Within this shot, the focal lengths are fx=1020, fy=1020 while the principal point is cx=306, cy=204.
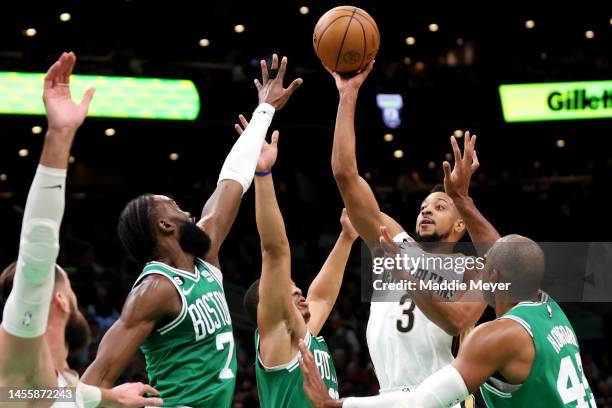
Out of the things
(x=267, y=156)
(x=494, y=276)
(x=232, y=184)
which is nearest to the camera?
(x=494, y=276)

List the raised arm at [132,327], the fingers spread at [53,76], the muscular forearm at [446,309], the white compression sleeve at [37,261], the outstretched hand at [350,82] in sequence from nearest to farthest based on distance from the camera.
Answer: the white compression sleeve at [37,261]
the fingers spread at [53,76]
the raised arm at [132,327]
the muscular forearm at [446,309]
the outstretched hand at [350,82]

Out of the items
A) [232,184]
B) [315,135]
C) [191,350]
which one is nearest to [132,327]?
[191,350]

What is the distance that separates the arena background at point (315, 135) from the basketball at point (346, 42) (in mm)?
6970

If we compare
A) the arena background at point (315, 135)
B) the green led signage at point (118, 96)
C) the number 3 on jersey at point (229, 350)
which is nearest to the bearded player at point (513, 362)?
the number 3 on jersey at point (229, 350)

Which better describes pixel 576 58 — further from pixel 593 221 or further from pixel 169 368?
pixel 169 368

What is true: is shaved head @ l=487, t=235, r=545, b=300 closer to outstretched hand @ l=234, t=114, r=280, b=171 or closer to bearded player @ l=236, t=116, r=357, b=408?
bearded player @ l=236, t=116, r=357, b=408

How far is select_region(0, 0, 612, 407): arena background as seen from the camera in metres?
14.5

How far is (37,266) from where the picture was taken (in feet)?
9.73

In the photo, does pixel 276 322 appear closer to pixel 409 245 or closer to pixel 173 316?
pixel 173 316

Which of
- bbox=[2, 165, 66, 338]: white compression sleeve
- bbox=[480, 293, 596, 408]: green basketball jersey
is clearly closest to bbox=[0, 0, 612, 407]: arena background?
bbox=[480, 293, 596, 408]: green basketball jersey

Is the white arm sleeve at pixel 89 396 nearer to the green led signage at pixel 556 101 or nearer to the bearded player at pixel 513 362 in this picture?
the bearded player at pixel 513 362

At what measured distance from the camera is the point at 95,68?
14438 mm

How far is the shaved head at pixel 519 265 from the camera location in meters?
4.30

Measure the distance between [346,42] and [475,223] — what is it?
1.19 m
